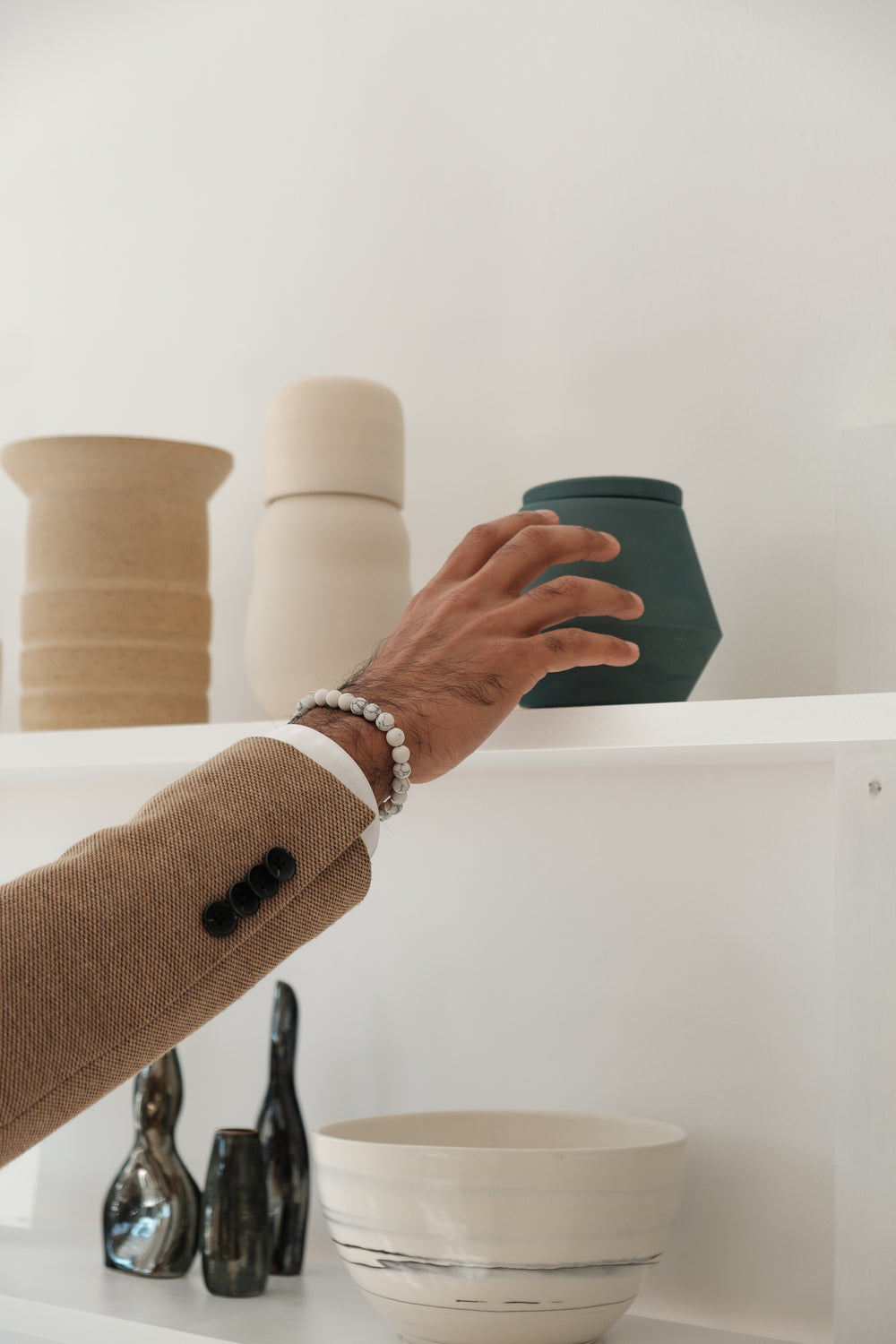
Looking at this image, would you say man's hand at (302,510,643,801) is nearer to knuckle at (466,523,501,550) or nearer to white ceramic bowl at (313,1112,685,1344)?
knuckle at (466,523,501,550)

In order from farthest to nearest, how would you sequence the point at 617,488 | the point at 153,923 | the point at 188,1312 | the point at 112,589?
the point at 112,589 < the point at 188,1312 < the point at 617,488 < the point at 153,923

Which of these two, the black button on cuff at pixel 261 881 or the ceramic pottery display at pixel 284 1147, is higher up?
the black button on cuff at pixel 261 881

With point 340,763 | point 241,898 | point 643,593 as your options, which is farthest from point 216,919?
point 643,593

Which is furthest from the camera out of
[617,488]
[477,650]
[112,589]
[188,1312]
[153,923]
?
[112,589]

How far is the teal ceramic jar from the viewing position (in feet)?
3.22

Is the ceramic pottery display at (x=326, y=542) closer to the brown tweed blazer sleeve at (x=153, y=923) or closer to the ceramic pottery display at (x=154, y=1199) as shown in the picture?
the brown tweed blazer sleeve at (x=153, y=923)

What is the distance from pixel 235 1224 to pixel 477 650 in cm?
60

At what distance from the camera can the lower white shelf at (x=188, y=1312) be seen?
1.07 m

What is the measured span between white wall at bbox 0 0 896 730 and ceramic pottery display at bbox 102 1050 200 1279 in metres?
0.40

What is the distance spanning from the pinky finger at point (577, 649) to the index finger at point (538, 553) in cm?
5

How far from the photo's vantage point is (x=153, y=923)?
2.62 ft

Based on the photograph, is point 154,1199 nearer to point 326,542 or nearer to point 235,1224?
point 235,1224

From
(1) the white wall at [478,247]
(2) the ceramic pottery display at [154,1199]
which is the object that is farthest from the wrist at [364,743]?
(2) the ceramic pottery display at [154,1199]

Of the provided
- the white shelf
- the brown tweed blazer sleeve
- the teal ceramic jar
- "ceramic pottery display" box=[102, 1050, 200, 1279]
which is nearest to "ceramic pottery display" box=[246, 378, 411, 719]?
the white shelf
